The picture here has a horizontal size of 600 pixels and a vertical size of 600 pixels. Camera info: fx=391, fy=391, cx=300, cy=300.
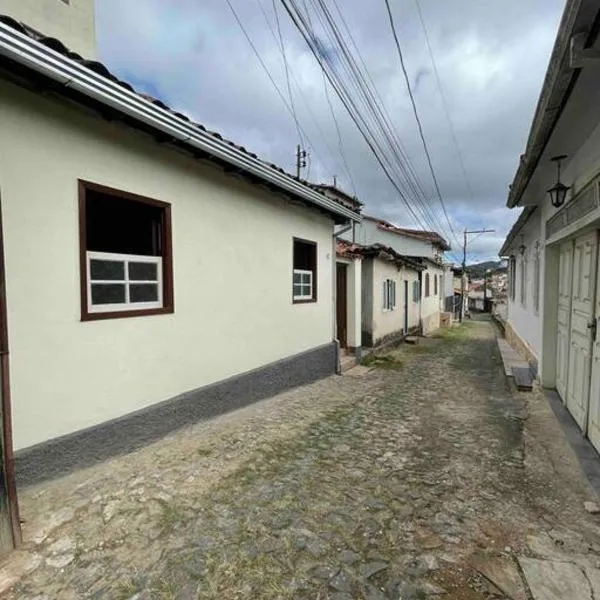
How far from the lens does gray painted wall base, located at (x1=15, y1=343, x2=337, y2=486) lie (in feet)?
10.3

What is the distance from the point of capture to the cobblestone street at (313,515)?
223cm

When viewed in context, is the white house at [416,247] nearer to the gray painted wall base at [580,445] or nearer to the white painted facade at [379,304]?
the white painted facade at [379,304]

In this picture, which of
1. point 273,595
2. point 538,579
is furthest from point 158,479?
point 538,579

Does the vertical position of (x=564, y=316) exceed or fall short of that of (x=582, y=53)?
it falls short

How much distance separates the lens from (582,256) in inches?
177

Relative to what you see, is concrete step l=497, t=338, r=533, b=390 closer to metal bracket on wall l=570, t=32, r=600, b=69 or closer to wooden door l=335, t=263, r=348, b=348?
wooden door l=335, t=263, r=348, b=348

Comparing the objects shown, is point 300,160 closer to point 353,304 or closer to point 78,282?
point 353,304

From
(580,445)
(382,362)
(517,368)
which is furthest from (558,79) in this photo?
(382,362)

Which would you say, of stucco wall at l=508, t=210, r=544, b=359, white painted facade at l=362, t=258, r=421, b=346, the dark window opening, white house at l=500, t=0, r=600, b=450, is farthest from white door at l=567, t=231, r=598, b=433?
white painted facade at l=362, t=258, r=421, b=346

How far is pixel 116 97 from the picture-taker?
315 centimetres

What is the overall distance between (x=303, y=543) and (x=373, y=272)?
29.7 feet

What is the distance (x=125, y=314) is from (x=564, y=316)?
5650 millimetres

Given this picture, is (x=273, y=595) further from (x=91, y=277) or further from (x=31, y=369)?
(x=91, y=277)

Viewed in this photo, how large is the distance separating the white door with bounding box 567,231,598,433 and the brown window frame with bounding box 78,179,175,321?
4470mm
